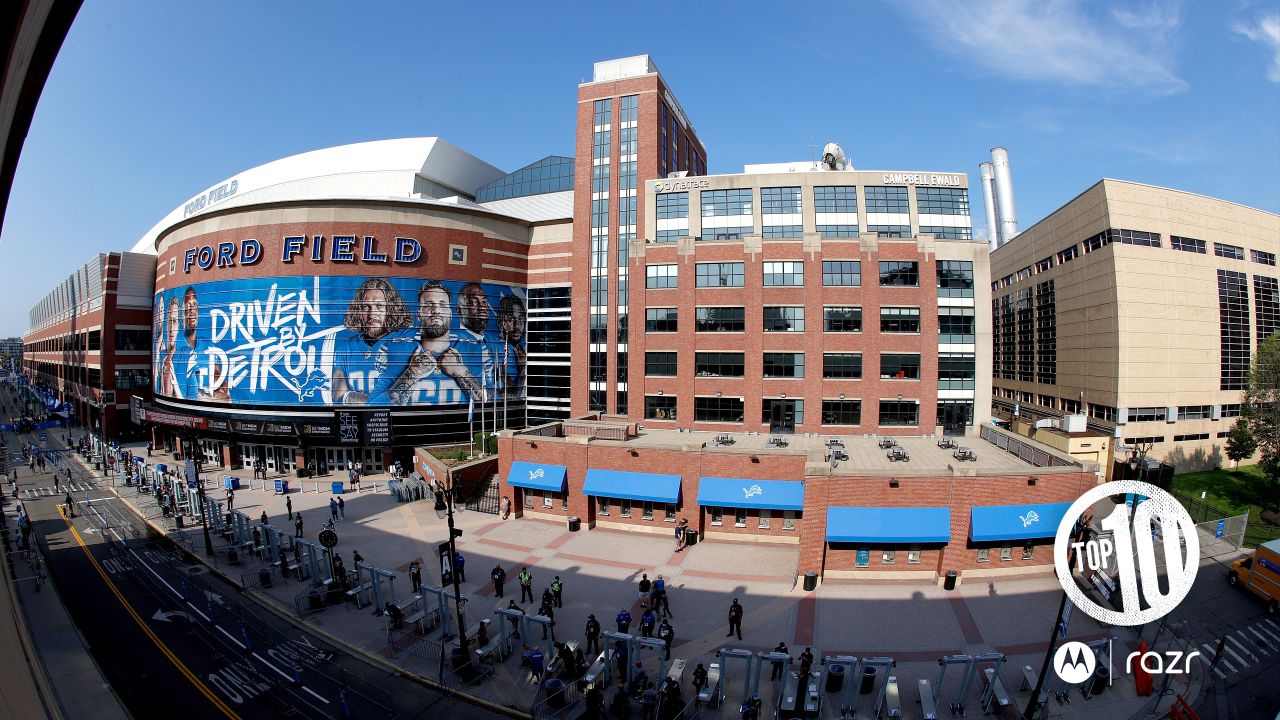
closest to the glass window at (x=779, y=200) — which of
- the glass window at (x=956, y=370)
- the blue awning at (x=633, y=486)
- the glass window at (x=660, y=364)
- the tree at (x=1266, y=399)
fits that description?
the glass window at (x=660, y=364)

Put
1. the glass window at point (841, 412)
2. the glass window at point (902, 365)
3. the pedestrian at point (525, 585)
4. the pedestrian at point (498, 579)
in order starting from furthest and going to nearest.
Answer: the glass window at point (841, 412) → the glass window at point (902, 365) → the pedestrian at point (498, 579) → the pedestrian at point (525, 585)

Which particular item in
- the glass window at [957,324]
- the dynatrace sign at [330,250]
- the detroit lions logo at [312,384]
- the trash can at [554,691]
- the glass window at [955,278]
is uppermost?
the dynatrace sign at [330,250]

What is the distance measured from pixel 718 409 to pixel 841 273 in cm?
1311

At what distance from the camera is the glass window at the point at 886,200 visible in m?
37.9

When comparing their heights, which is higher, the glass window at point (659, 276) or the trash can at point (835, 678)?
the glass window at point (659, 276)

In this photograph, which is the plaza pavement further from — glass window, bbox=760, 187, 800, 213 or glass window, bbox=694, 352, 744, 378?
glass window, bbox=760, 187, 800, 213

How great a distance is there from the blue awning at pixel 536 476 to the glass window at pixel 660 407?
10.7 meters

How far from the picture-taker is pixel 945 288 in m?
35.3

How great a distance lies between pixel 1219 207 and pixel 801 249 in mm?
41784

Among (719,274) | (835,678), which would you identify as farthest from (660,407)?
(835,678)

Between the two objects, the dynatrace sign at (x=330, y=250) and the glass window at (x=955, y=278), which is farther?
the dynatrace sign at (x=330, y=250)

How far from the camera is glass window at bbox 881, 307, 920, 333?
34969 millimetres

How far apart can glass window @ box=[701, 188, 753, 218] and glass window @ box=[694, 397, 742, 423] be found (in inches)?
586

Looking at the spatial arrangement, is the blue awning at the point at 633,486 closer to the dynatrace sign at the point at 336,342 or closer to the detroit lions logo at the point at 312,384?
the dynatrace sign at the point at 336,342
